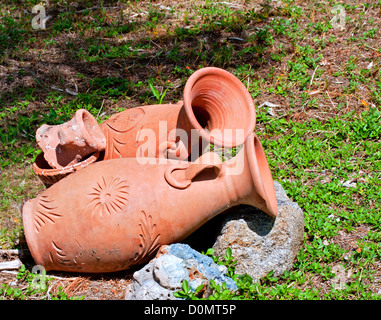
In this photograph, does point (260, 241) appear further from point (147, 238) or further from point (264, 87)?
point (264, 87)

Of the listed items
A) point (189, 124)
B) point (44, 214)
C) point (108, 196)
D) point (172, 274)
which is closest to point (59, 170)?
point (44, 214)

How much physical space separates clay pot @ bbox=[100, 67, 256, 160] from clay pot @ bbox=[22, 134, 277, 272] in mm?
245

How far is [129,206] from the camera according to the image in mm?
2762

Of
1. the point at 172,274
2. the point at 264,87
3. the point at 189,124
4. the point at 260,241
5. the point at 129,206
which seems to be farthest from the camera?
the point at 264,87

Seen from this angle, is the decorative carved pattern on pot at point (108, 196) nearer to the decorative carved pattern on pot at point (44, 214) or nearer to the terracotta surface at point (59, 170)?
the decorative carved pattern on pot at point (44, 214)

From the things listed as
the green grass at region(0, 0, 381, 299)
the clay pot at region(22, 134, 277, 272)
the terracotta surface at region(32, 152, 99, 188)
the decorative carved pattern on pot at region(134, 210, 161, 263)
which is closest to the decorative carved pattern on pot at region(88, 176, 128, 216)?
the clay pot at region(22, 134, 277, 272)

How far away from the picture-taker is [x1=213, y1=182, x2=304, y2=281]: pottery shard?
2.97 m

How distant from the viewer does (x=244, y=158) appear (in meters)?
2.92

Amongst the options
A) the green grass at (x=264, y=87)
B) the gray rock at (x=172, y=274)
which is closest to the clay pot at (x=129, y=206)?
the gray rock at (x=172, y=274)

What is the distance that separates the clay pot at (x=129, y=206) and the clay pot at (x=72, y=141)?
252 millimetres

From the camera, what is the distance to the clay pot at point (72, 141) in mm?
3146

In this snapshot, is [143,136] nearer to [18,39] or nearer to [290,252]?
[290,252]

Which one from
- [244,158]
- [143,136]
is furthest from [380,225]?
[143,136]

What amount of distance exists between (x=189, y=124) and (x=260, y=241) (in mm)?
886
